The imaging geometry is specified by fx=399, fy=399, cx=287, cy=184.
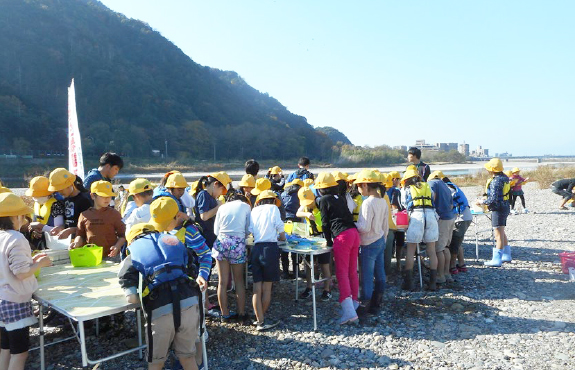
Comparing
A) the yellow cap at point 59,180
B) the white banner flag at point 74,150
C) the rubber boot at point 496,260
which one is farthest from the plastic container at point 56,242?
the rubber boot at point 496,260

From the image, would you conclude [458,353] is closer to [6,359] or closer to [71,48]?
[6,359]

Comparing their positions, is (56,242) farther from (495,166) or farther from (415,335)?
(495,166)

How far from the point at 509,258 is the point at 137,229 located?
256 inches

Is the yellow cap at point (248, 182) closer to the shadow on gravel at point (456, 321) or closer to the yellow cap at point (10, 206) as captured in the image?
the shadow on gravel at point (456, 321)

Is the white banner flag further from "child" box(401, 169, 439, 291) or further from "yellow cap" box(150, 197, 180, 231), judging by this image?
"child" box(401, 169, 439, 291)

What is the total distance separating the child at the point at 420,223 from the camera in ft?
17.9

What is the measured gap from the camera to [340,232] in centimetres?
445

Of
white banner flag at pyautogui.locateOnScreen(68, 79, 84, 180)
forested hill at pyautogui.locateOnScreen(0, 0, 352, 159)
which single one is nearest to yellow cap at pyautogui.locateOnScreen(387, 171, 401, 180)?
white banner flag at pyautogui.locateOnScreen(68, 79, 84, 180)

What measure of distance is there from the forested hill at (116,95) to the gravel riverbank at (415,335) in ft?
188

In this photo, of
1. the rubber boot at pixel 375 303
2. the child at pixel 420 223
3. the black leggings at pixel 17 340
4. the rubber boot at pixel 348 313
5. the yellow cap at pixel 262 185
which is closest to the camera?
the black leggings at pixel 17 340

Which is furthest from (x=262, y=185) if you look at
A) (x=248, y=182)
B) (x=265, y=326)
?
(x=265, y=326)

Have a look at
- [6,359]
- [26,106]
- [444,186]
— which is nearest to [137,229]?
[6,359]

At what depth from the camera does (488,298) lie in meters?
5.30

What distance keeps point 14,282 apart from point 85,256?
1.02 metres
